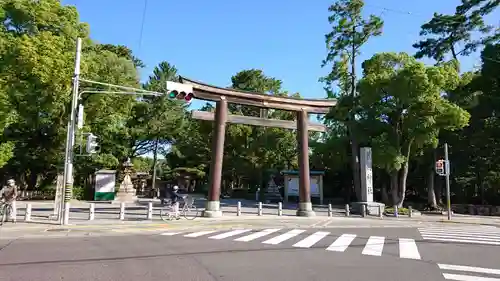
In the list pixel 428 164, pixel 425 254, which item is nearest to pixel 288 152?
pixel 428 164

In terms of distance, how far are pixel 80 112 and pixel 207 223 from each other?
23.5 feet

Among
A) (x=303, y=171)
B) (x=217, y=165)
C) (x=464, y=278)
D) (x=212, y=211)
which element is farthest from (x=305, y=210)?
(x=464, y=278)

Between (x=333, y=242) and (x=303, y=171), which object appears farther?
(x=303, y=171)

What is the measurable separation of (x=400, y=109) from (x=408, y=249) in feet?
62.9

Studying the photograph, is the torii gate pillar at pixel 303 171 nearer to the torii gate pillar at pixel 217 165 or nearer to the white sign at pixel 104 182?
the torii gate pillar at pixel 217 165

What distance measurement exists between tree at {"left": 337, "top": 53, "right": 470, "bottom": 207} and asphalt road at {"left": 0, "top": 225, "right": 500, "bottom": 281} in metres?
15.9

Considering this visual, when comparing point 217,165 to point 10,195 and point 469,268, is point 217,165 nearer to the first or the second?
point 10,195

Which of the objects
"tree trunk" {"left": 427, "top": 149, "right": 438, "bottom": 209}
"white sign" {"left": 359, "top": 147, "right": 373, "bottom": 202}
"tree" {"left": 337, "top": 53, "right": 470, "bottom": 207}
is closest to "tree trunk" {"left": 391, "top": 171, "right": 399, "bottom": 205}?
"tree" {"left": 337, "top": 53, "right": 470, "bottom": 207}

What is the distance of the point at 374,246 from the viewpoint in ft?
35.8

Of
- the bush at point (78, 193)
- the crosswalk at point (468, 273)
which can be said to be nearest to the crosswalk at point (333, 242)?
the crosswalk at point (468, 273)

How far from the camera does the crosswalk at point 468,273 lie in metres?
7.00

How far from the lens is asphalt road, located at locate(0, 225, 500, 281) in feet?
22.9

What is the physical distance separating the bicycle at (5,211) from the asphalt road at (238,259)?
16.4 ft

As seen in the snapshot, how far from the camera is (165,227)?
51.8 feet
